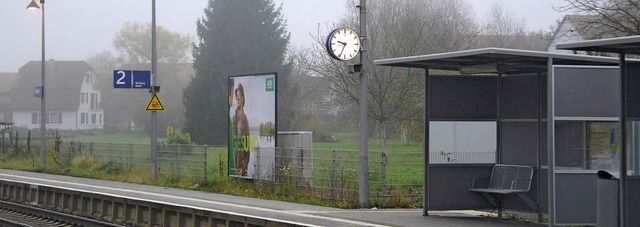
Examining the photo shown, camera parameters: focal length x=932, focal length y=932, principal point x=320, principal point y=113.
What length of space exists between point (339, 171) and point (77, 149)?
771 inches

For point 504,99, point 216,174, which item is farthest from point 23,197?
point 504,99

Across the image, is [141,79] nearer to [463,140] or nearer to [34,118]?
[463,140]

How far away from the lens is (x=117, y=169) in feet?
117

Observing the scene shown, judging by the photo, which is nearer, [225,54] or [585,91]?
[585,91]

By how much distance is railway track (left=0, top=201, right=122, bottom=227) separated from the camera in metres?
19.0

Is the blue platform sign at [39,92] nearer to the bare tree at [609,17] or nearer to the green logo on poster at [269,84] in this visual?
the green logo on poster at [269,84]

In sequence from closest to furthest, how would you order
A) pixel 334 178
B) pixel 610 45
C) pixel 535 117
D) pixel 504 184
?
pixel 610 45
pixel 535 117
pixel 504 184
pixel 334 178

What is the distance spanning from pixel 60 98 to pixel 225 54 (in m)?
19.9

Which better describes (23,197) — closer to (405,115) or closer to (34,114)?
(405,115)

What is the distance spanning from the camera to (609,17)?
83.6 ft

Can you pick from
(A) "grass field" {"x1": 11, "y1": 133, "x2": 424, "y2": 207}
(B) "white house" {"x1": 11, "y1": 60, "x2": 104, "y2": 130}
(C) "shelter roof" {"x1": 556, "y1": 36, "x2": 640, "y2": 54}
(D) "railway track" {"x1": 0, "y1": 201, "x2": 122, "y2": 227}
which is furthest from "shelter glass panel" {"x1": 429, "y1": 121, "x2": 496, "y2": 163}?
(B) "white house" {"x1": 11, "y1": 60, "x2": 104, "y2": 130}

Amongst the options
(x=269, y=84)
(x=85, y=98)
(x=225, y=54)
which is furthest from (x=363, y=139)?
(x=85, y=98)

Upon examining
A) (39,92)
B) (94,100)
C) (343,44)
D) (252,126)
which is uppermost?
(94,100)

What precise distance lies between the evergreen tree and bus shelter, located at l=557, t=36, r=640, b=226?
5222 cm
